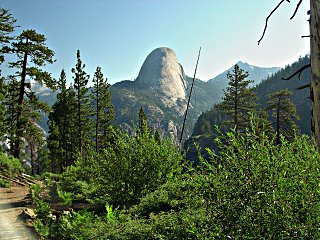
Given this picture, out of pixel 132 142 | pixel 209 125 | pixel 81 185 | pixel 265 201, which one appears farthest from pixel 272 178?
pixel 209 125

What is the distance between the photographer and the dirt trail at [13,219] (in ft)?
27.9

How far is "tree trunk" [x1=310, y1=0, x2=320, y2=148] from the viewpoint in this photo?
3608mm

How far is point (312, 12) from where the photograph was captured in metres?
→ 3.74

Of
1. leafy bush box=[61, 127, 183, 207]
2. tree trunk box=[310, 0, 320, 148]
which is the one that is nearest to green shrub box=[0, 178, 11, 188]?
leafy bush box=[61, 127, 183, 207]

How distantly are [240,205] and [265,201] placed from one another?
0.30 meters

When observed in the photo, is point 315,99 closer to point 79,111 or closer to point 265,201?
point 265,201

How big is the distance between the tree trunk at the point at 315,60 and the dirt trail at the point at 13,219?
7.51 metres

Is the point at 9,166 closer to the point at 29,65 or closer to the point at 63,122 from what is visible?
the point at 29,65

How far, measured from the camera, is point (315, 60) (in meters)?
3.67

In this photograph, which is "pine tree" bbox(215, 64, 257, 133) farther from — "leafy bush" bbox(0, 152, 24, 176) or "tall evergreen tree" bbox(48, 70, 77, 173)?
"leafy bush" bbox(0, 152, 24, 176)

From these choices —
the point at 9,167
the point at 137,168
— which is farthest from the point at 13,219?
the point at 9,167

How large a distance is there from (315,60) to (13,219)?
1000cm

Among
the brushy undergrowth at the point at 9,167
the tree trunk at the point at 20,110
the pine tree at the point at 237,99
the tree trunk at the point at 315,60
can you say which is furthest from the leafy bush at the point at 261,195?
the pine tree at the point at 237,99

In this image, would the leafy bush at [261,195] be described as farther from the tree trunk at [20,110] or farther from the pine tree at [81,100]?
the pine tree at [81,100]
